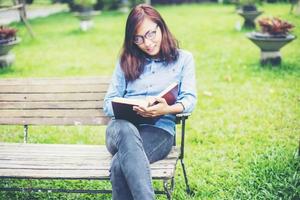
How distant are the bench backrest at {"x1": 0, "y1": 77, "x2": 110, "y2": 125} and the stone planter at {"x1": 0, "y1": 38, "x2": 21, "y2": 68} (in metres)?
4.64

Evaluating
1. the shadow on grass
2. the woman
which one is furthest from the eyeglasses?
the shadow on grass

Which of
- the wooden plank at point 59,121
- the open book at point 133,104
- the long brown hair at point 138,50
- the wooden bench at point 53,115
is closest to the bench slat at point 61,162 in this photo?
the wooden bench at point 53,115

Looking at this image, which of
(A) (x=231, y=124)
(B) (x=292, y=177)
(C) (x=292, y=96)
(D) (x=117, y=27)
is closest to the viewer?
(B) (x=292, y=177)

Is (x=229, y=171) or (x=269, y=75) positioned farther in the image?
(x=269, y=75)

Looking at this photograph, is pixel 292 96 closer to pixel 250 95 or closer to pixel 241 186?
pixel 250 95

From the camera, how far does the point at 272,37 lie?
286 inches

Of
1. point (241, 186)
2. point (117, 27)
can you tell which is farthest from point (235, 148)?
point (117, 27)

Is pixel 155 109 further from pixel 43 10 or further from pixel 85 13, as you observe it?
pixel 43 10

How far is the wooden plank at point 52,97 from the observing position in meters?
3.75

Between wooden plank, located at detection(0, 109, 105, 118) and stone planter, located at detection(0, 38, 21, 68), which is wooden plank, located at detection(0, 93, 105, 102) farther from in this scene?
stone planter, located at detection(0, 38, 21, 68)

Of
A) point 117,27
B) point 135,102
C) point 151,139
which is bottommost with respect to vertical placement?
point 117,27

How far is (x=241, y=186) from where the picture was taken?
3643mm

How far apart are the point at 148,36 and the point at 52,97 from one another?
1207 millimetres

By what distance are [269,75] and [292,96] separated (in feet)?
3.74
